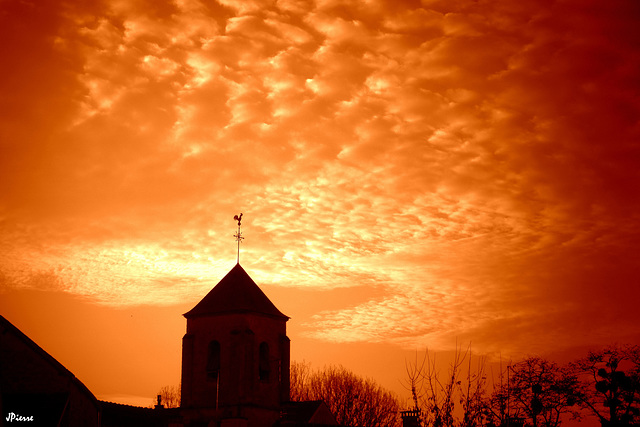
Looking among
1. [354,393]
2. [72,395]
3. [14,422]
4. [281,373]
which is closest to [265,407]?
[281,373]

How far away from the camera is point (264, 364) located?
4581 cm

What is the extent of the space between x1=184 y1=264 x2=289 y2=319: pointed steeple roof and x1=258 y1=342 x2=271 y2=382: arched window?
2.12m

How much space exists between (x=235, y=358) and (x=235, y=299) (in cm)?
422

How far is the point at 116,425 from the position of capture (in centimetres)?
3869

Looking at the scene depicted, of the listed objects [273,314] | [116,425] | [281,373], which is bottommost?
[116,425]

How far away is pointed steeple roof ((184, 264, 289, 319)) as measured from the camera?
46.4 metres

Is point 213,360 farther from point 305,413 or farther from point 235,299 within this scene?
point 305,413

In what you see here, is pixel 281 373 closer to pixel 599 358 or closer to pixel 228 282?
pixel 228 282

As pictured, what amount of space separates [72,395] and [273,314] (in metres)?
18.3

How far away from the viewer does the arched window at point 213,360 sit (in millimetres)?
44853
